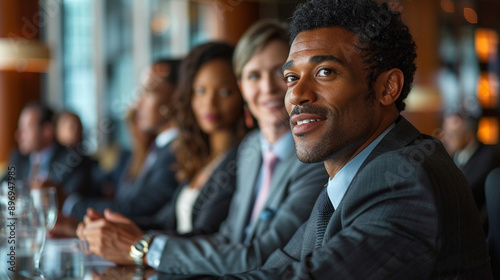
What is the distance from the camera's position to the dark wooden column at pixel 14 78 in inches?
248

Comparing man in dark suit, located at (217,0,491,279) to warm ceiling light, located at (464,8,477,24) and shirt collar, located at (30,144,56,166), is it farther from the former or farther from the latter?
warm ceiling light, located at (464,8,477,24)

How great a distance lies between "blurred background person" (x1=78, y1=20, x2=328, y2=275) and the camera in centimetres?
159

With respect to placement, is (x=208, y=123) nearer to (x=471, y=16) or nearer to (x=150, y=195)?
(x=150, y=195)

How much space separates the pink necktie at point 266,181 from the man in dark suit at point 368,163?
67 cm

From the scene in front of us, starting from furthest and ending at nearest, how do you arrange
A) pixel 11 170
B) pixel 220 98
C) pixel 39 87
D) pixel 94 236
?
pixel 39 87 → pixel 220 98 → pixel 11 170 → pixel 94 236

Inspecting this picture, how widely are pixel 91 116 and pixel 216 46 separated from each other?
6.94 metres

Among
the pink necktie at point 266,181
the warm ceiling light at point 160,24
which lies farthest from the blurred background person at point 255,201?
the warm ceiling light at point 160,24

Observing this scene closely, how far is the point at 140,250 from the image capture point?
1.66m

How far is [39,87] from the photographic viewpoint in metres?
6.89

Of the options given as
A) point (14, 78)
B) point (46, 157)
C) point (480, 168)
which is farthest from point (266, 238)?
point (14, 78)

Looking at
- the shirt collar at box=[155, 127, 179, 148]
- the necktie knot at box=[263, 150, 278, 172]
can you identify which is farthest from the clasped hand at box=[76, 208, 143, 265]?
the shirt collar at box=[155, 127, 179, 148]

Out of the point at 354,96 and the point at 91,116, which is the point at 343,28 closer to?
the point at 354,96

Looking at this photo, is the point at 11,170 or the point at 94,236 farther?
the point at 11,170

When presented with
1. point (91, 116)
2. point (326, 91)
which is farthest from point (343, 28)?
point (91, 116)
